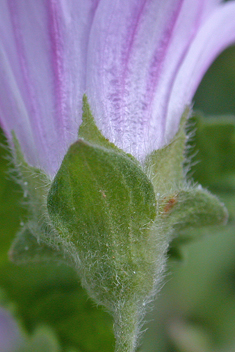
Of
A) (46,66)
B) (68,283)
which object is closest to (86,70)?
(46,66)

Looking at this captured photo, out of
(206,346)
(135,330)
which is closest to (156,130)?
(135,330)

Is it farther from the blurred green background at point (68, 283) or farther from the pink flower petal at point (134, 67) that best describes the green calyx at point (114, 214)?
the blurred green background at point (68, 283)

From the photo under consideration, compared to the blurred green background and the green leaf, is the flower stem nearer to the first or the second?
the green leaf

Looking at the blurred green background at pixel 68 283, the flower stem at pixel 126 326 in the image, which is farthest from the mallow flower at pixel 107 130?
the blurred green background at pixel 68 283

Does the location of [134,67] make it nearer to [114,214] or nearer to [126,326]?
[114,214]

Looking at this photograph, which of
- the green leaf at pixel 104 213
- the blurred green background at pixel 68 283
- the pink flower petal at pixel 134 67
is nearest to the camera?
the green leaf at pixel 104 213

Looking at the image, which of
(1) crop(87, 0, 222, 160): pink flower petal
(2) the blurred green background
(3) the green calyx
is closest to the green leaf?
(3) the green calyx
